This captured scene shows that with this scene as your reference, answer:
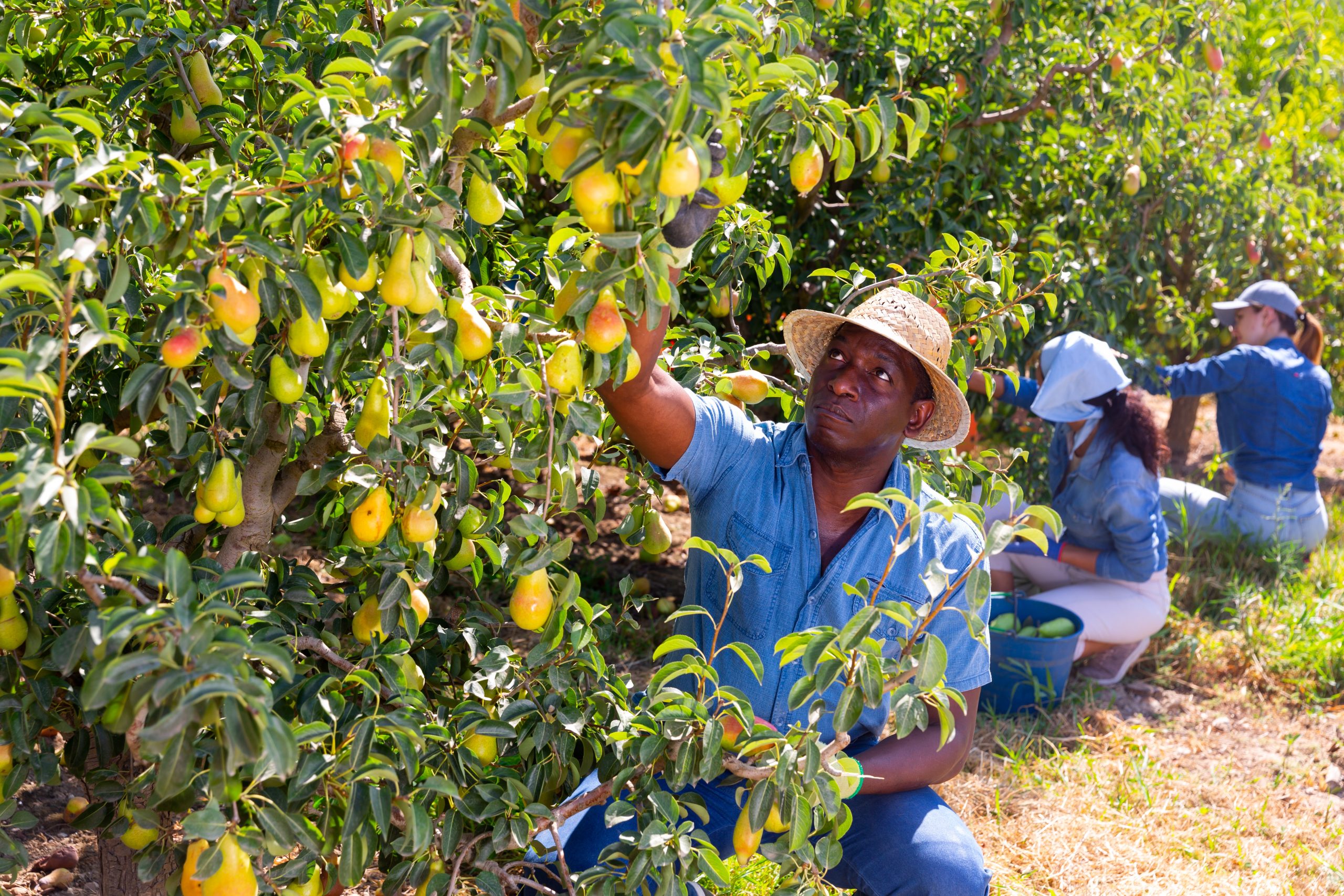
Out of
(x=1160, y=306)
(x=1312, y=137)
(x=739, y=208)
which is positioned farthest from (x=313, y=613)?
(x=1312, y=137)

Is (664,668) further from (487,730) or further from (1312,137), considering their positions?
(1312,137)

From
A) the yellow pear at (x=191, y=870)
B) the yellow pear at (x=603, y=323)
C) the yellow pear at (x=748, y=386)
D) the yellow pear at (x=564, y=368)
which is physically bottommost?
the yellow pear at (x=191, y=870)

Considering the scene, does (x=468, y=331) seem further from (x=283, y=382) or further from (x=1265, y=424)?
(x=1265, y=424)

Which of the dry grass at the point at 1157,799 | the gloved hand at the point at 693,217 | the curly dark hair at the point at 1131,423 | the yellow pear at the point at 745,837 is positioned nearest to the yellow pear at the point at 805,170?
the gloved hand at the point at 693,217

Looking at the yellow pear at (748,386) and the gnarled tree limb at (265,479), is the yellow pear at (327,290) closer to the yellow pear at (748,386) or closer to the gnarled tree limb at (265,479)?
the gnarled tree limb at (265,479)

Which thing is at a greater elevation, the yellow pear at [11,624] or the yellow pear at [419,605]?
the yellow pear at [11,624]

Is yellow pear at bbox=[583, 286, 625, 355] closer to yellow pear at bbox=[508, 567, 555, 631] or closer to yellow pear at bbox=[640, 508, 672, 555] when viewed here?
yellow pear at bbox=[508, 567, 555, 631]

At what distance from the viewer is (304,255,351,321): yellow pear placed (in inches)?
47.7

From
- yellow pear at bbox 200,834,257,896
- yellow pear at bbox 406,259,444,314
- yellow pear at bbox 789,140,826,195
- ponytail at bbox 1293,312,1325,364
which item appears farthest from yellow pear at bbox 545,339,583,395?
ponytail at bbox 1293,312,1325,364

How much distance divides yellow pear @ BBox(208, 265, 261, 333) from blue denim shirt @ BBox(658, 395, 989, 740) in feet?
3.09

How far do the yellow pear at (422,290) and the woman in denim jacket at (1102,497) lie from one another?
2337mm

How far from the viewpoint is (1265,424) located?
4191 millimetres

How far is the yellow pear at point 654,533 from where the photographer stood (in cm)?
195

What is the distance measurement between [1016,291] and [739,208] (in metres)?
0.64
